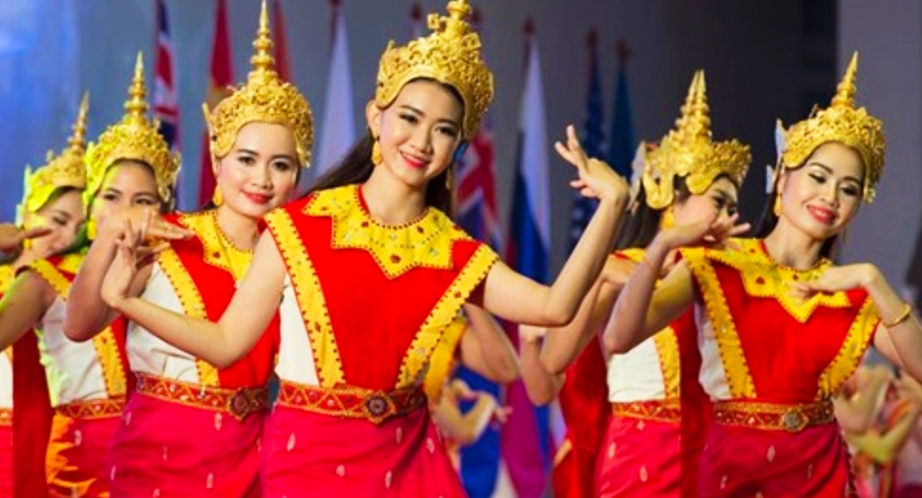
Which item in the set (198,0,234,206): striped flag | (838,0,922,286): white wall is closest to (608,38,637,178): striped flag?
(838,0,922,286): white wall

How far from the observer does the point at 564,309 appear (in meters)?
4.36

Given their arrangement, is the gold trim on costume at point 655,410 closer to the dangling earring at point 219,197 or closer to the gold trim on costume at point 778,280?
the gold trim on costume at point 778,280

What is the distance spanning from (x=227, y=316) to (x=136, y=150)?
6.57 feet

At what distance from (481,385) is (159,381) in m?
4.93

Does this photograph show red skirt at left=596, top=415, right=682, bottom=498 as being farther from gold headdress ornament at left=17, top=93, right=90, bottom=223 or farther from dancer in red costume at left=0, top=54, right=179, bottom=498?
gold headdress ornament at left=17, top=93, right=90, bottom=223

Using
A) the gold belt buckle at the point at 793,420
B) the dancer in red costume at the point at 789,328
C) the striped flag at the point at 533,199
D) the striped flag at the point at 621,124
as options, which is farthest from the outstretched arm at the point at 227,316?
the striped flag at the point at 621,124

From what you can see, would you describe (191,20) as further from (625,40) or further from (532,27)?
(625,40)

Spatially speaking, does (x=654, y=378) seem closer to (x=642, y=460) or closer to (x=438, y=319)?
(x=642, y=460)

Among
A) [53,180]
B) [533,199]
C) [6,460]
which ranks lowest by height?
[6,460]

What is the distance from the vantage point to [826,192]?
5.36 m

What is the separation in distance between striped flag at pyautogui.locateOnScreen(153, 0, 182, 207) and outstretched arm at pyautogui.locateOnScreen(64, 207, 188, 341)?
12.9 ft

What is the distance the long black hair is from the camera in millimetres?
4742

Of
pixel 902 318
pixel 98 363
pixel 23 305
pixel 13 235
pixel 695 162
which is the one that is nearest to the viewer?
pixel 902 318

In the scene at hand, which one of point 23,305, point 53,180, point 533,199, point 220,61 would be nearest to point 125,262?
point 23,305
